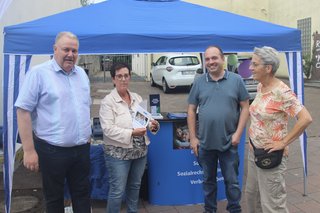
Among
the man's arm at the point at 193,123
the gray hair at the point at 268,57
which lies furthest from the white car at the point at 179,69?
the gray hair at the point at 268,57

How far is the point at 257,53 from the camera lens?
303cm

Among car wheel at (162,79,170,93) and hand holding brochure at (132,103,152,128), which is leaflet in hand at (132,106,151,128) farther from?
car wheel at (162,79,170,93)

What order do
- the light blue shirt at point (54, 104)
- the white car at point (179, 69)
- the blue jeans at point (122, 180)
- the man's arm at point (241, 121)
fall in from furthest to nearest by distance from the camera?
1. the white car at point (179, 69)
2. the man's arm at point (241, 121)
3. the blue jeans at point (122, 180)
4. the light blue shirt at point (54, 104)

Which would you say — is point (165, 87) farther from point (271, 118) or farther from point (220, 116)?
point (271, 118)

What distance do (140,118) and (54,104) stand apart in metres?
0.86

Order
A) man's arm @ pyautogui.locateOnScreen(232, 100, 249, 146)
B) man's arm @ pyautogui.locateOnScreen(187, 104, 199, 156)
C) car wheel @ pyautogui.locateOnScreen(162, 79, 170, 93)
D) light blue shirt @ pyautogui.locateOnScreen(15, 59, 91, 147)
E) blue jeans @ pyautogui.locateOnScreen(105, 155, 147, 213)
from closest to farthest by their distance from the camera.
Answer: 1. light blue shirt @ pyautogui.locateOnScreen(15, 59, 91, 147)
2. blue jeans @ pyautogui.locateOnScreen(105, 155, 147, 213)
3. man's arm @ pyautogui.locateOnScreen(232, 100, 249, 146)
4. man's arm @ pyautogui.locateOnScreen(187, 104, 199, 156)
5. car wheel @ pyautogui.locateOnScreen(162, 79, 170, 93)

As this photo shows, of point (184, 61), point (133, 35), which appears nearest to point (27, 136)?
point (133, 35)

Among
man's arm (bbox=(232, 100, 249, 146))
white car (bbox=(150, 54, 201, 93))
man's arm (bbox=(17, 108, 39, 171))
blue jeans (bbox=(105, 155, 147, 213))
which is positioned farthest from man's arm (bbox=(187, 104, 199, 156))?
white car (bbox=(150, 54, 201, 93))

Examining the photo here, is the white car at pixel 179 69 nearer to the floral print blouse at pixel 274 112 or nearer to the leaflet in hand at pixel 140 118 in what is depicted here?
A: the leaflet in hand at pixel 140 118

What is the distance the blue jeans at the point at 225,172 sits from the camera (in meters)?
3.64

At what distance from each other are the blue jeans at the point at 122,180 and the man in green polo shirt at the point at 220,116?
0.64 m

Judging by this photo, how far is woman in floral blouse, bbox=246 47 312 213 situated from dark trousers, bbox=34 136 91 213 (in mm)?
1466

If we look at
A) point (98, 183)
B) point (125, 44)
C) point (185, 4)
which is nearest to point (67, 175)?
point (98, 183)

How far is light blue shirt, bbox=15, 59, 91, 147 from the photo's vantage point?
289cm
